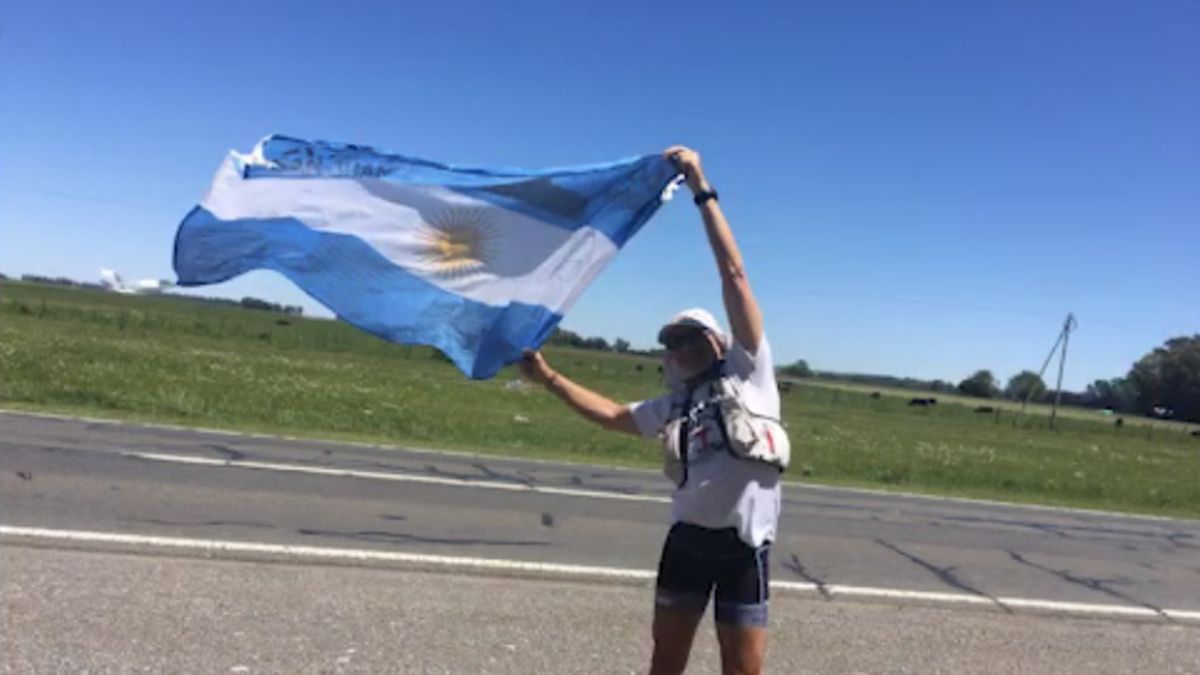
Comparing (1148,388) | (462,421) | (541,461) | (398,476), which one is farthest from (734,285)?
(1148,388)

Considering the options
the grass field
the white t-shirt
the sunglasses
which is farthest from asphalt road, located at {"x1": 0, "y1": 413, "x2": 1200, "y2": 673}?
the sunglasses

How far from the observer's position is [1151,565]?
1070 cm

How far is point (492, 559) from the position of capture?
7.64 metres

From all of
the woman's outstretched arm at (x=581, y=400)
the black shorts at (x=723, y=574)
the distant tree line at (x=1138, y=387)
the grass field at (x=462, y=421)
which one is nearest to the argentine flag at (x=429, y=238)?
the woman's outstretched arm at (x=581, y=400)

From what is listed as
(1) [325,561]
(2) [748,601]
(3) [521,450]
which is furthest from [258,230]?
(3) [521,450]

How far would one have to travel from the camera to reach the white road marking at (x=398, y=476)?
11.3 metres

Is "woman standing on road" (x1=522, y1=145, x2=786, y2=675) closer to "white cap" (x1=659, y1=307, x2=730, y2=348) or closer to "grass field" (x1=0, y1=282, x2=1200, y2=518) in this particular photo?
"white cap" (x1=659, y1=307, x2=730, y2=348)

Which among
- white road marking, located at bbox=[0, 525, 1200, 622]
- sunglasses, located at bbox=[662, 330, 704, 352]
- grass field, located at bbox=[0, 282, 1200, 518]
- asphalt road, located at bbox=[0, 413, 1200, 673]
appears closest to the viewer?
sunglasses, located at bbox=[662, 330, 704, 352]

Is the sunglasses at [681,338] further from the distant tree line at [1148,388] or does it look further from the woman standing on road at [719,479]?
the distant tree line at [1148,388]

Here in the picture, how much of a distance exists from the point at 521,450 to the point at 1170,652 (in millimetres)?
11554

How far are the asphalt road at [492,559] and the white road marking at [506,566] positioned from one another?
6 centimetres

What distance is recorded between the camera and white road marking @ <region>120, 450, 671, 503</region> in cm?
1133

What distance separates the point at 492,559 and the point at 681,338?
4526 millimetres

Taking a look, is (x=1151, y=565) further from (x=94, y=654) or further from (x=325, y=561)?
(x=94, y=654)
